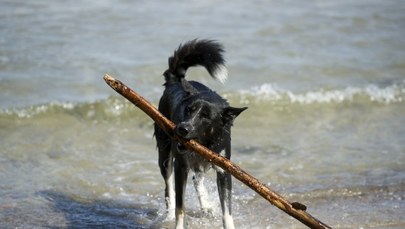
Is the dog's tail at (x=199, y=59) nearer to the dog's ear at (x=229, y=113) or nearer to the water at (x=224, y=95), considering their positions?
the dog's ear at (x=229, y=113)

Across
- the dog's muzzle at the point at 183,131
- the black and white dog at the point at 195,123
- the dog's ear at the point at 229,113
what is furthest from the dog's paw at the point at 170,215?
the dog's muzzle at the point at 183,131

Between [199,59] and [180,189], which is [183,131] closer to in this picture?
[180,189]

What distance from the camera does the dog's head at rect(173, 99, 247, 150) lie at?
17.0ft

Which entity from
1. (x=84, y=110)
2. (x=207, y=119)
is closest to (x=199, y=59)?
(x=207, y=119)

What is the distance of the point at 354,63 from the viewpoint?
494 inches

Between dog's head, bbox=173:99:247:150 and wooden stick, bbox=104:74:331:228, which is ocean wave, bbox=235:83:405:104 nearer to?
dog's head, bbox=173:99:247:150

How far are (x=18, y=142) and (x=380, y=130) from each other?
493 cm

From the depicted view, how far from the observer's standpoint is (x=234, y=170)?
15.6 feet

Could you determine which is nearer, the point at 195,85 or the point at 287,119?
the point at 195,85

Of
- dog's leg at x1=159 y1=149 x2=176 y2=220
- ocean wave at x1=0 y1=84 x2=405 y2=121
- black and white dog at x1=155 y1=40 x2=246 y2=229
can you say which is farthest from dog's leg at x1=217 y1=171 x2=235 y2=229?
ocean wave at x1=0 y1=84 x2=405 y2=121

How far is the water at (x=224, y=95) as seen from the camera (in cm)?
673

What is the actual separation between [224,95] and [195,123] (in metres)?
5.71

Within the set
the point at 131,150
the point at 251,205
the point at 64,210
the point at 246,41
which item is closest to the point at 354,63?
the point at 246,41

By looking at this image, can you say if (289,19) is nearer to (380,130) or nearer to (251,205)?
(380,130)
